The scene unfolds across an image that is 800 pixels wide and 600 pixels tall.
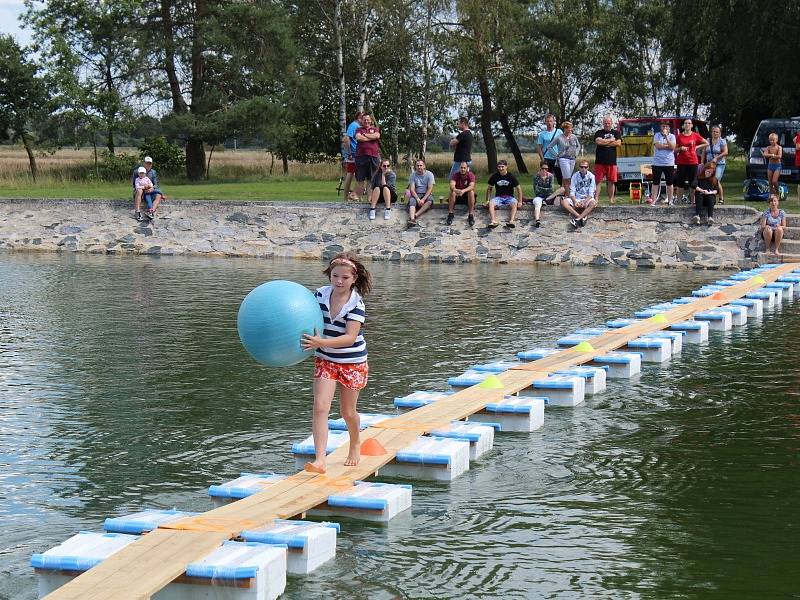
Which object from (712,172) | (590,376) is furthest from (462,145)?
(590,376)

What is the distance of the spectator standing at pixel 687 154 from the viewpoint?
22.3 metres

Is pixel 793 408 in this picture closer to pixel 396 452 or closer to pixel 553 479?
pixel 553 479

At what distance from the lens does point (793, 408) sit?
9.80 metres

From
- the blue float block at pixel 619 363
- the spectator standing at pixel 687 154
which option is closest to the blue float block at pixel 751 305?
the blue float block at pixel 619 363

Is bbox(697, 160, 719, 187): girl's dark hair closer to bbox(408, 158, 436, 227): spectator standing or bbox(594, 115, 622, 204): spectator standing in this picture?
bbox(594, 115, 622, 204): spectator standing

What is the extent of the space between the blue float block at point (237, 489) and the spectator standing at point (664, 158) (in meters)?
16.5

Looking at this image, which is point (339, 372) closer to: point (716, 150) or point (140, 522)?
point (140, 522)

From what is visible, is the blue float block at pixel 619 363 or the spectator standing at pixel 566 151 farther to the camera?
the spectator standing at pixel 566 151

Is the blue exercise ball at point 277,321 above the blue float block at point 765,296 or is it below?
above

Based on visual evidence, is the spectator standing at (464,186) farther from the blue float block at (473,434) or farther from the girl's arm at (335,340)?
the girl's arm at (335,340)

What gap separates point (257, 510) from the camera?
6.48 metres

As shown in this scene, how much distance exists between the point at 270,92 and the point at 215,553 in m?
42.6

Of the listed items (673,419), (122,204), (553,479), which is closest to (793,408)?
(673,419)

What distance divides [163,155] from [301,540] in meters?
43.8
